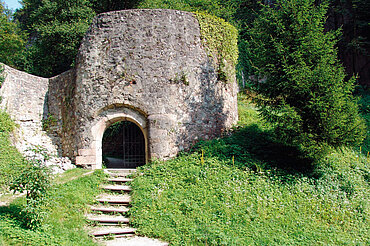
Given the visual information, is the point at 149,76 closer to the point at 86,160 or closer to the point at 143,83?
the point at 143,83

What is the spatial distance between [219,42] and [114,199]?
20.7 feet

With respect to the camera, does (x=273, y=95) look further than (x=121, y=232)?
Yes

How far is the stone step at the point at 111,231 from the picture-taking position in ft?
18.8

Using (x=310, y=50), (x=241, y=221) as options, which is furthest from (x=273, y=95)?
(x=241, y=221)

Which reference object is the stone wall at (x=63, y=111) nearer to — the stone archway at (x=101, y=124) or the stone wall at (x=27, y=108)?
the stone wall at (x=27, y=108)

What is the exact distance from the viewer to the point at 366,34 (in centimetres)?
1683

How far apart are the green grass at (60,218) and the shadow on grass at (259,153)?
11.5ft

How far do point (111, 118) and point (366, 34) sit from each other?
1622cm

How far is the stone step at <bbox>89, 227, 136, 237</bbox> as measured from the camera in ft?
18.8

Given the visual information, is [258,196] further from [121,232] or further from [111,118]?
[111,118]

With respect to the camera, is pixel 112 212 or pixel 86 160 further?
pixel 86 160

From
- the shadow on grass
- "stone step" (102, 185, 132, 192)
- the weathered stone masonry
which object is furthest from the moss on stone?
"stone step" (102, 185, 132, 192)

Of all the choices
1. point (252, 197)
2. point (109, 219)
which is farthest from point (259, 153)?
point (109, 219)

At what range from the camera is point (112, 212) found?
6516mm
